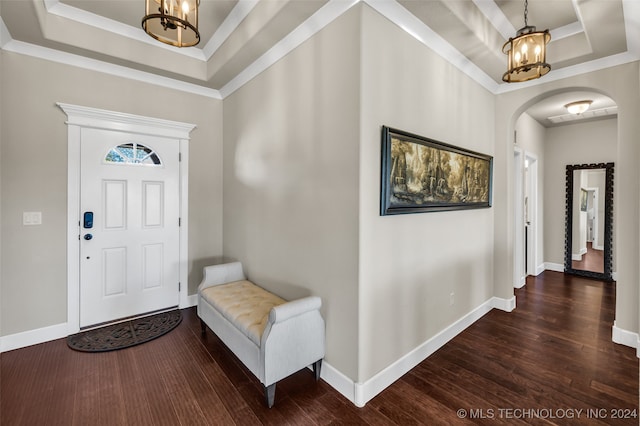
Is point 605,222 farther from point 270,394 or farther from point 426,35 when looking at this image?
point 270,394

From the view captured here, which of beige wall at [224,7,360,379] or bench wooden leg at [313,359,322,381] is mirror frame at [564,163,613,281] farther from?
bench wooden leg at [313,359,322,381]

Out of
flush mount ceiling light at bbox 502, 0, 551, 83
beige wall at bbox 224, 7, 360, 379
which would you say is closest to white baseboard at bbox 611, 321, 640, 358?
flush mount ceiling light at bbox 502, 0, 551, 83

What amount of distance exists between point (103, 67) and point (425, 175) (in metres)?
3.45

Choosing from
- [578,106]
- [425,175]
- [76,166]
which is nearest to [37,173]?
[76,166]

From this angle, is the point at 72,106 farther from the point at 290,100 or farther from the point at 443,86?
the point at 443,86

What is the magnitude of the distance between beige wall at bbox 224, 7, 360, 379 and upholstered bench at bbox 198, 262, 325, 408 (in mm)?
135

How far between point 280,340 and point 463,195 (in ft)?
7.46

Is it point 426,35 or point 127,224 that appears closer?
point 426,35

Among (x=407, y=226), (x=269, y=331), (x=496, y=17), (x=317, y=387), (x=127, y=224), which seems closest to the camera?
(x=269, y=331)

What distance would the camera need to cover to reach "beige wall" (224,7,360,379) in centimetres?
201

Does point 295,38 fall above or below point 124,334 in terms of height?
above

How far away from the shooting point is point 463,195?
116 inches

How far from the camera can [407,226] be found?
2.30 meters

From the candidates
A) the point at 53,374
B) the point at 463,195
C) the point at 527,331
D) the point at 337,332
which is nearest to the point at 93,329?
the point at 53,374
